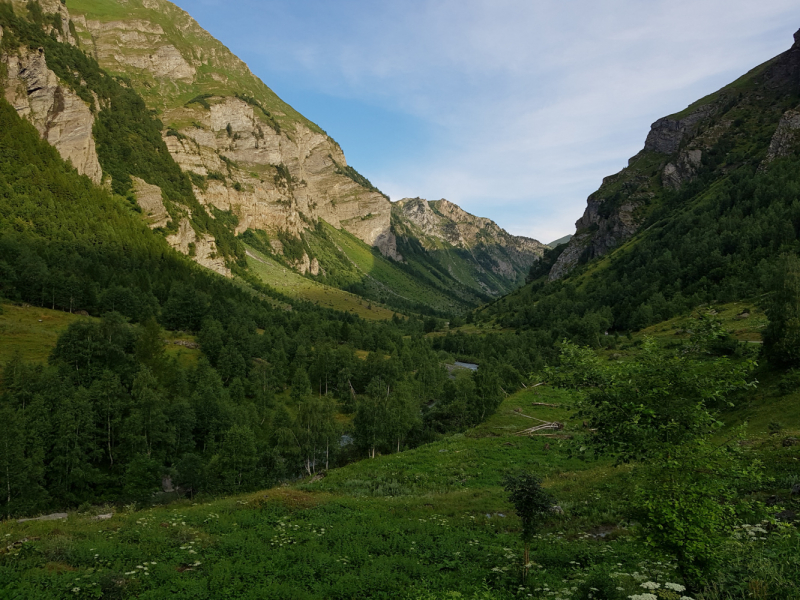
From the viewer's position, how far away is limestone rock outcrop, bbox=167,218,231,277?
178 meters

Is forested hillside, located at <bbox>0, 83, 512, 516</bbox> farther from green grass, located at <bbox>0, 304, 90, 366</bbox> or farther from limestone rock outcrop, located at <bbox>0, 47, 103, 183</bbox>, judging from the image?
limestone rock outcrop, located at <bbox>0, 47, 103, 183</bbox>

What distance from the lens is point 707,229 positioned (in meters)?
124

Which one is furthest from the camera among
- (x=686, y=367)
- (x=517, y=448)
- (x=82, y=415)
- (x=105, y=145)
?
(x=105, y=145)

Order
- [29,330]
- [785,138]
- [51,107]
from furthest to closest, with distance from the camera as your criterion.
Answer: [51,107] → [785,138] → [29,330]

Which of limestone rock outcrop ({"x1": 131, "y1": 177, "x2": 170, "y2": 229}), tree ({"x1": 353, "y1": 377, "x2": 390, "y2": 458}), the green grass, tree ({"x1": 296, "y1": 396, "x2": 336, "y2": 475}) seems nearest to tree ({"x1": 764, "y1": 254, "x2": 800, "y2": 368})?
tree ({"x1": 353, "y1": 377, "x2": 390, "y2": 458})

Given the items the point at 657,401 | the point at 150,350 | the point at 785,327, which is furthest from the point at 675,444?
the point at 150,350

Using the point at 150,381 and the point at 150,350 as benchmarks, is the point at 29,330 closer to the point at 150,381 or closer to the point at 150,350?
the point at 150,350

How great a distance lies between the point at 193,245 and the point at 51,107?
235 feet

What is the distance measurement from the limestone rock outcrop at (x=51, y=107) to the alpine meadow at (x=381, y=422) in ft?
2.50

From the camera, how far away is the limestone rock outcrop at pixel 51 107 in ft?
478

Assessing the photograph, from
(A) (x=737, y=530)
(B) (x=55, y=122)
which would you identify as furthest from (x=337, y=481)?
(B) (x=55, y=122)

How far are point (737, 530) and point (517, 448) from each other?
112 feet

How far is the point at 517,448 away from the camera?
44875 mm

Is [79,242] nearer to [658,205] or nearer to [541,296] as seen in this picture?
[541,296]
